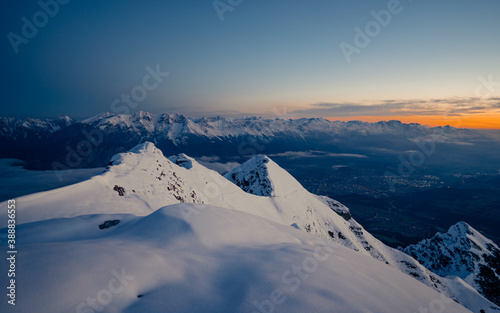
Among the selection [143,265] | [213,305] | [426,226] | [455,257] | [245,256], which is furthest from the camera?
[426,226]

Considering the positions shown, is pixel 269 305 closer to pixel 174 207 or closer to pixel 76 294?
pixel 76 294

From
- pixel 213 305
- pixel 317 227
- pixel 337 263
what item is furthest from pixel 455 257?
pixel 213 305

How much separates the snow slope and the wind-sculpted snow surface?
1671 mm

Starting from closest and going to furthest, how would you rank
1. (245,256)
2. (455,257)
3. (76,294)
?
(76,294), (245,256), (455,257)

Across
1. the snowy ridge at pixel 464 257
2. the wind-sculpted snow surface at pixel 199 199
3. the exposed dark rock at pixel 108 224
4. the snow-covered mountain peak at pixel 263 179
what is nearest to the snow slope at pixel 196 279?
the wind-sculpted snow surface at pixel 199 199

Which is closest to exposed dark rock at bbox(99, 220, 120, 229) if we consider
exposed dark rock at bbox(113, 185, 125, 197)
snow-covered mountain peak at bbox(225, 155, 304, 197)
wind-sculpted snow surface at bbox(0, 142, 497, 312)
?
wind-sculpted snow surface at bbox(0, 142, 497, 312)

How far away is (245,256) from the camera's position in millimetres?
9000

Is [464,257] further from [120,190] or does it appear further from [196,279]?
[120,190]

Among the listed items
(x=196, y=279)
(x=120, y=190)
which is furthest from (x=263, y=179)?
(x=196, y=279)

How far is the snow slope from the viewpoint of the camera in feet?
18.6

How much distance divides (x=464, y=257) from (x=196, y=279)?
154630mm

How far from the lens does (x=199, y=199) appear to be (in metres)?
40.7

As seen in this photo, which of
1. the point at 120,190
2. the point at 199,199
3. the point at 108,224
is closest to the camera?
the point at 108,224

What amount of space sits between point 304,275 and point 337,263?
260cm
